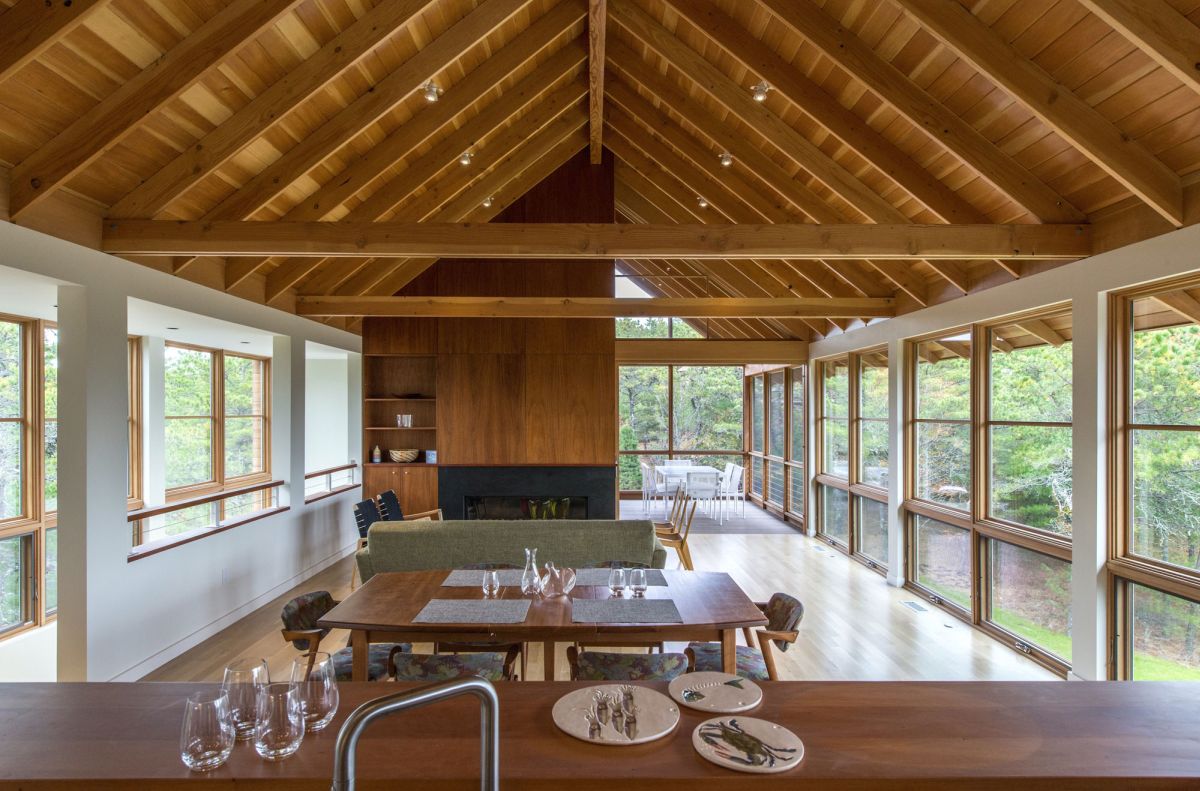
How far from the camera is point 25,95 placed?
2.84 metres

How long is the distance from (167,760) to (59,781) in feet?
0.55

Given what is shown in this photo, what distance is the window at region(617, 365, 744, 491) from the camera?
10992mm

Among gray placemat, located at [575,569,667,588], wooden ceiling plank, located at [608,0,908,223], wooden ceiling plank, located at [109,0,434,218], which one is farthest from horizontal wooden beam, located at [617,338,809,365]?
wooden ceiling plank, located at [109,0,434,218]

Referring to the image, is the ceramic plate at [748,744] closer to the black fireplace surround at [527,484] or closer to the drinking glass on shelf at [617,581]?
the drinking glass on shelf at [617,581]

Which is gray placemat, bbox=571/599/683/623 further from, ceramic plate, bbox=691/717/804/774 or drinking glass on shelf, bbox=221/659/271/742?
drinking glass on shelf, bbox=221/659/271/742

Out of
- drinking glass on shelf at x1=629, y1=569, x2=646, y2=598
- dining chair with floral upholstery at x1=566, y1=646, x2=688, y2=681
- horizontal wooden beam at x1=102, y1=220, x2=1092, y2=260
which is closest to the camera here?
dining chair with floral upholstery at x1=566, y1=646, x2=688, y2=681

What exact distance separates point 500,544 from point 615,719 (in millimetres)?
3194

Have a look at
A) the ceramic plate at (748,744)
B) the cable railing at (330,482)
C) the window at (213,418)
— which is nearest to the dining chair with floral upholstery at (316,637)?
the ceramic plate at (748,744)

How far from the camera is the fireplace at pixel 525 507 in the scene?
7.64m

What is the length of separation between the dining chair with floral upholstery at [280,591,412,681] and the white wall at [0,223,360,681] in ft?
5.00

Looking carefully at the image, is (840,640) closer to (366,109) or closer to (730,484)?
(366,109)

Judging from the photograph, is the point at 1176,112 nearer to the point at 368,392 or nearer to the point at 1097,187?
the point at 1097,187

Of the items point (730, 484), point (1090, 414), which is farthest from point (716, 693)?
point (730, 484)

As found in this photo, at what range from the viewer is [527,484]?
7.58 metres
